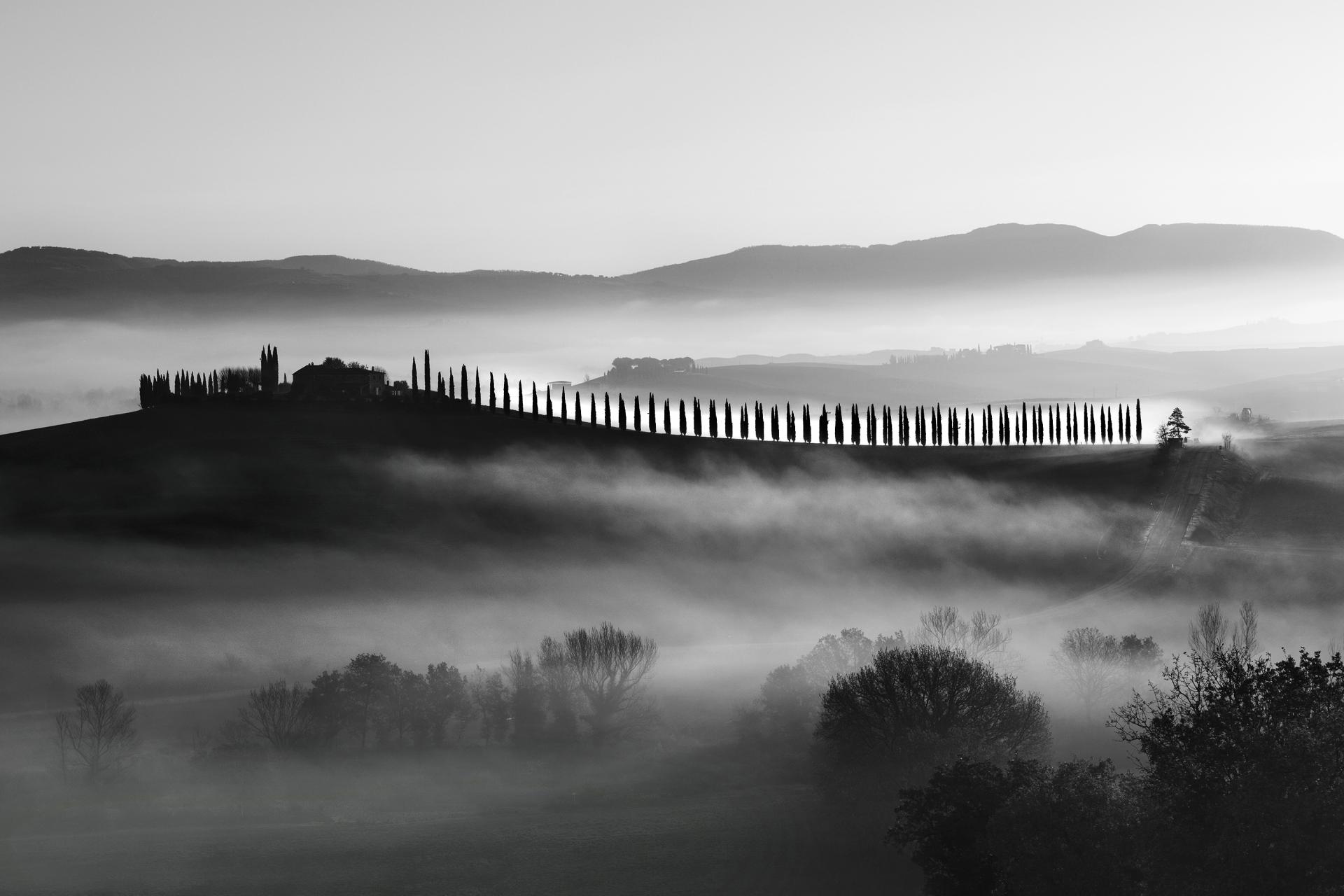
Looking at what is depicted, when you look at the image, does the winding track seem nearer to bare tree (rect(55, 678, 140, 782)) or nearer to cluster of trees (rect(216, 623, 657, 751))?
cluster of trees (rect(216, 623, 657, 751))

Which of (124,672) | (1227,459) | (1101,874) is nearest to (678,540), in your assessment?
(124,672)

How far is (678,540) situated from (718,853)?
3464 inches

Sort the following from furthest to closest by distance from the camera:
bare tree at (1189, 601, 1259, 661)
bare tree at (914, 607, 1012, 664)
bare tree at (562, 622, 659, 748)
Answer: bare tree at (914, 607, 1012, 664)
bare tree at (1189, 601, 1259, 661)
bare tree at (562, 622, 659, 748)

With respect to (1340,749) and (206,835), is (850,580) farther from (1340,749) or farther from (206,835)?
(1340,749)

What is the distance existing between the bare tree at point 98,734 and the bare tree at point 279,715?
924 centimetres

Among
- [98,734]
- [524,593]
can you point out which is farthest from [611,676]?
[98,734]

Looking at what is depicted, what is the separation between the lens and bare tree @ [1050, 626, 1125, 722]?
4535 inches

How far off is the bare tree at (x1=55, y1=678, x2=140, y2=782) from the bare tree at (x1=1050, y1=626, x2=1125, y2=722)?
78.2m

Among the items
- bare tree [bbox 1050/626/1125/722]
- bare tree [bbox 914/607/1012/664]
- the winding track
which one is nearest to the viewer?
bare tree [bbox 1050/626/1125/722]

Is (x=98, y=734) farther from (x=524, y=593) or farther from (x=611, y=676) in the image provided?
(x=524, y=593)

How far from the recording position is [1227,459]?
7259 inches

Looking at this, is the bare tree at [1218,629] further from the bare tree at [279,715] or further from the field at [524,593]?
the bare tree at [279,715]

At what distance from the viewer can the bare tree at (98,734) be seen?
4146 inches

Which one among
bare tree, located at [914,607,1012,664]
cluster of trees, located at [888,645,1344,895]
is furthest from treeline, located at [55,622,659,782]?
cluster of trees, located at [888,645,1344,895]
